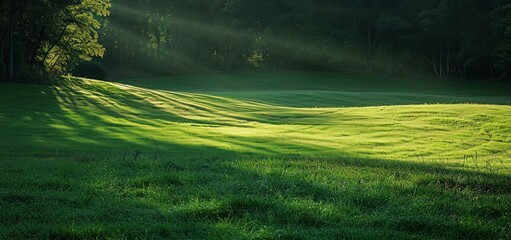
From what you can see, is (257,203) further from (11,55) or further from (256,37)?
(256,37)

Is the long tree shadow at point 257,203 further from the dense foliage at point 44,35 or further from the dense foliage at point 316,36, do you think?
the dense foliage at point 316,36

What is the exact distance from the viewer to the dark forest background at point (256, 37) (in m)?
36.4

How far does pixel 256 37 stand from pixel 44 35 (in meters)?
44.5

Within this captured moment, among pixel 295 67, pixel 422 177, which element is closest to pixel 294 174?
pixel 422 177

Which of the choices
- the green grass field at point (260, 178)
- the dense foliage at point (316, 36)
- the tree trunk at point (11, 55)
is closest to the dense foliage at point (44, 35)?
the tree trunk at point (11, 55)

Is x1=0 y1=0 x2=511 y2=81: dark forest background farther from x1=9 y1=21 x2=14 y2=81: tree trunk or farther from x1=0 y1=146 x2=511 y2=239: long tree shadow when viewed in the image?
x1=0 y1=146 x2=511 y2=239: long tree shadow

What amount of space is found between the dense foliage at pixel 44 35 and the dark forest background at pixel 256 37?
8cm

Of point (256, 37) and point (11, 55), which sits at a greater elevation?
point (256, 37)

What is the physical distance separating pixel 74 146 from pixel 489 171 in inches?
426

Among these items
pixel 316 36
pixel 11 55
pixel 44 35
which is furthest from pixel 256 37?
pixel 11 55

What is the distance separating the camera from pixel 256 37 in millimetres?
77250

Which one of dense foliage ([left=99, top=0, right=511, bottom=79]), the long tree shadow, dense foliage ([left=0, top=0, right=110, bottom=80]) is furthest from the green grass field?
dense foliage ([left=99, top=0, right=511, bottom=79])

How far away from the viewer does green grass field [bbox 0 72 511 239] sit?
5.61m

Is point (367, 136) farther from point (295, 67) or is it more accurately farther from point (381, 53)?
point (295, 67)
